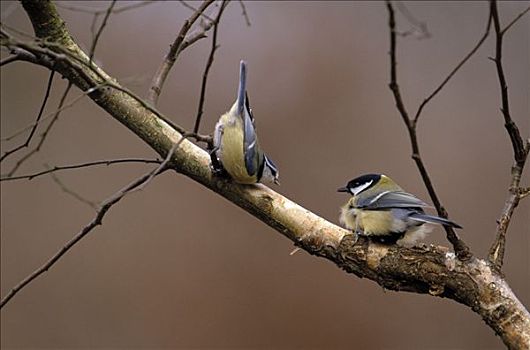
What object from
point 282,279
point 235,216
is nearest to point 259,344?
point 282,279

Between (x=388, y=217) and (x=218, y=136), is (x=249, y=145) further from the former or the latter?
(x=388, y=217)

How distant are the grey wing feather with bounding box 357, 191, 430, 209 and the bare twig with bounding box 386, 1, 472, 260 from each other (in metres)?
0.12

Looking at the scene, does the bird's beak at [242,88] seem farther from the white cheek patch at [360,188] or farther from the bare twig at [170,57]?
the white cheek patch at [360,188]

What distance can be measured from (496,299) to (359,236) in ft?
0.59

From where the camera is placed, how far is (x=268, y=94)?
64.7 inches

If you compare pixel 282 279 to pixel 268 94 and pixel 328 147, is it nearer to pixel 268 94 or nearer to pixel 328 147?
pixel 328 147

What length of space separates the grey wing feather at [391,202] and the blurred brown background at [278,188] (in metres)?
0.73

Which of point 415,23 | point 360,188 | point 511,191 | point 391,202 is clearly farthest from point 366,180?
point 415,23

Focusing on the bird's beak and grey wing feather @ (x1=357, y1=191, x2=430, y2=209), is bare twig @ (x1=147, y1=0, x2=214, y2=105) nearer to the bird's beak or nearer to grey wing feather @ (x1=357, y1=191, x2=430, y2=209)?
the bird's beak

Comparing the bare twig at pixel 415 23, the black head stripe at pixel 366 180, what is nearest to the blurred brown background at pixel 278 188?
the black head stripe at pixel 366 180

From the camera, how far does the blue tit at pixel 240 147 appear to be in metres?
0.75

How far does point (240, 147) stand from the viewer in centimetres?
75

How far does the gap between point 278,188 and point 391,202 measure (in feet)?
2.63

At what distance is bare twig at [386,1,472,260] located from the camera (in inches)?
17.9
